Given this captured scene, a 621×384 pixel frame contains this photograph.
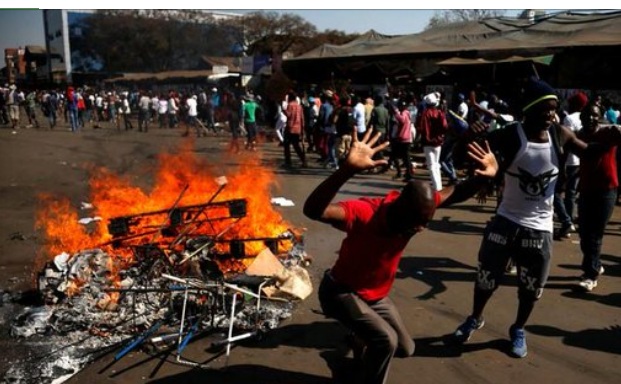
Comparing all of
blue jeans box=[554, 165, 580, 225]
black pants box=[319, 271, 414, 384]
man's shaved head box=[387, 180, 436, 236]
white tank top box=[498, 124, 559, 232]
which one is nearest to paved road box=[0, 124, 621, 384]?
blue jeans box=[554, 165, 580, 225]

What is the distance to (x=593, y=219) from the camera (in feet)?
Answer: 16.6

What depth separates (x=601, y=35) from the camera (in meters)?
15.2

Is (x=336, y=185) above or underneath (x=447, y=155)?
above

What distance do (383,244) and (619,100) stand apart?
558 inches

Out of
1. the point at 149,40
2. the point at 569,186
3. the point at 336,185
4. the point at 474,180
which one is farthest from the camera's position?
the point at 149,40

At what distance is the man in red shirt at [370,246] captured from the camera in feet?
9.08

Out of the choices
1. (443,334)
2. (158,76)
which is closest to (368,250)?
(443,334)

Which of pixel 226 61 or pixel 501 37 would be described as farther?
pixel 226 61

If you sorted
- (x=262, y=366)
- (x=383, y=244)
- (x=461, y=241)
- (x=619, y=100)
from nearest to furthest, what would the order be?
1. (x=383, y=244)
2. (x=262, y=366)
3. (x=461, y=241)
4. (x=619, y=100)

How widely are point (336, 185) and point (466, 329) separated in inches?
85.0

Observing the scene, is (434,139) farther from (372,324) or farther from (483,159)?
(372,324)

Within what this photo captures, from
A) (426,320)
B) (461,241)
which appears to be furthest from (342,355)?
(461,241)

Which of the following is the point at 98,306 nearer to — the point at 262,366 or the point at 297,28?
the point at 262,366

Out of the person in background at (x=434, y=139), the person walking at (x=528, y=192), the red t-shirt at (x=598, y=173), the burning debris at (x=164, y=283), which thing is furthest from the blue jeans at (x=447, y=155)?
the person walking at (x=528, y=192)
